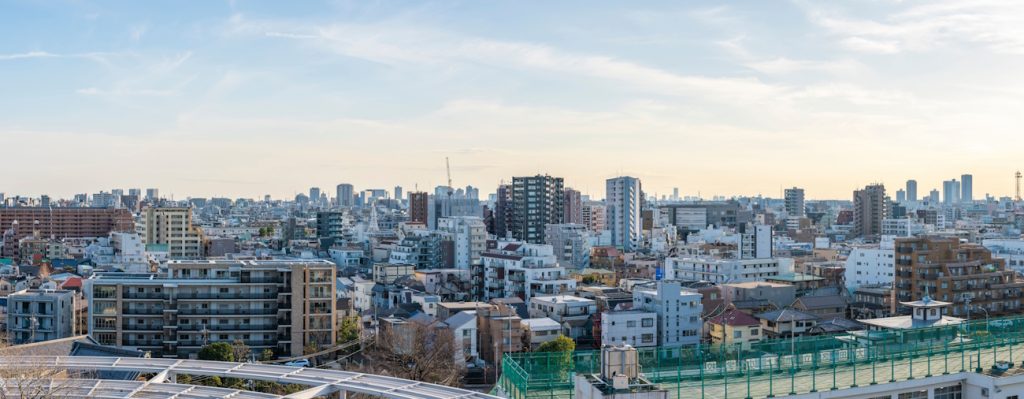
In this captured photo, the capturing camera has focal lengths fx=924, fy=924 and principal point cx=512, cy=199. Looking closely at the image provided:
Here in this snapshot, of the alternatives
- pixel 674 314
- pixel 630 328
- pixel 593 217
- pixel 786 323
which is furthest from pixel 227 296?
pixel 593 217

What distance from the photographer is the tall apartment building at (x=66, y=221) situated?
48.1 meters

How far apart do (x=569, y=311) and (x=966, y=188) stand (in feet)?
417

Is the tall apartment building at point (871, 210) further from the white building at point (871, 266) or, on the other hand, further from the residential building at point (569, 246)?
the white building at point (871, 266)

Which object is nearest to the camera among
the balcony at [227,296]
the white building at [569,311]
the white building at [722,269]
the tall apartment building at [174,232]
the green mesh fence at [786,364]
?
the green mesh fence at [786,364]

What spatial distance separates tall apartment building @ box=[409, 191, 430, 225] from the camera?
5656 centimetres

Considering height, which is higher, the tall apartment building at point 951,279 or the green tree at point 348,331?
the tall apartment building at point 951,279

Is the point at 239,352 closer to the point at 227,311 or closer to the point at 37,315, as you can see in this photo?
the point at 227,311

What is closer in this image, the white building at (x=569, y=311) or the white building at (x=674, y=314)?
the white building at (x=674, y=314)

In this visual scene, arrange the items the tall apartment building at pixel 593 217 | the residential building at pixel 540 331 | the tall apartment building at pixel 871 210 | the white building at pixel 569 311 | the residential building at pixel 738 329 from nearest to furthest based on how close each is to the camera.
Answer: the residential building at pixel 540 331, the residential building at pixel 738 329, the white building at pixel 569 311, the tall apartment building at pixel 871 210, the tall apartment building at pixel 593 217

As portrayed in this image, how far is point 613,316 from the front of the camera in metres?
17.5

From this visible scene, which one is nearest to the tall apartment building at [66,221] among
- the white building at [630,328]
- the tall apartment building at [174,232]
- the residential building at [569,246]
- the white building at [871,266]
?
the tall apartment building at [174,232]

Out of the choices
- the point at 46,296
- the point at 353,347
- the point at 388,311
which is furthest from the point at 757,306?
the point at 46,296

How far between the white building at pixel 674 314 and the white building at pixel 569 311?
1.73m

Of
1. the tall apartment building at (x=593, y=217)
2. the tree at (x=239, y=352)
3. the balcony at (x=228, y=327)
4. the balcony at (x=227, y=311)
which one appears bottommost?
the tree at (x=239, y=352)
